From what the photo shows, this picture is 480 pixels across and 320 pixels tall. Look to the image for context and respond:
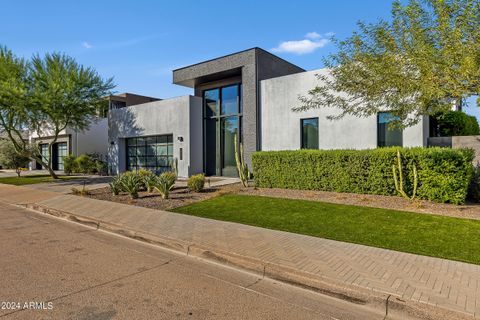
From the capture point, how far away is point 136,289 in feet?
13.7

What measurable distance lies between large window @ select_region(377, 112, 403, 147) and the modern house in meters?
0.04

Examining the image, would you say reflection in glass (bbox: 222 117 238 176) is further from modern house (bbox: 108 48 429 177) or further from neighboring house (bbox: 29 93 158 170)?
neighboring house (bbox: 29 93 158 170)

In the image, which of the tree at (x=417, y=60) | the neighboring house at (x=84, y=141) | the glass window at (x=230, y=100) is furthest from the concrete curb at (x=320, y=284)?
the neighboring house at (x=84, y=141)

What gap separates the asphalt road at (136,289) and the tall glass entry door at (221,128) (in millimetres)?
13025

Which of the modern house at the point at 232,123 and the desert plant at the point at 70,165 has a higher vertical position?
the modern house at the point at 232,123

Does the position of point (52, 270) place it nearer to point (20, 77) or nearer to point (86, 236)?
point (86, 236)

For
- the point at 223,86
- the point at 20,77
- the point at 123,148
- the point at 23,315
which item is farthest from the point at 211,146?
the point at 23,315

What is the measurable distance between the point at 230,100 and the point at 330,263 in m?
15.2

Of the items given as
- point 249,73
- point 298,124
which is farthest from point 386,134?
point 249,73

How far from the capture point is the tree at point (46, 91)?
61.5ft

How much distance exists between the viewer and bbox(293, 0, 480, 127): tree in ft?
20.3

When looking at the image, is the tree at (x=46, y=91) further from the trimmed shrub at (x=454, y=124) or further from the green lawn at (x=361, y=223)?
the trimmed shrub at (x=454, y=124)

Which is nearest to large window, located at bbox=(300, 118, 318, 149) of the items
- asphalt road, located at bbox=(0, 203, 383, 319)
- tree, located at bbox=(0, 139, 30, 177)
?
asphalt road, located at bbox=(0, 203, 383, 319)

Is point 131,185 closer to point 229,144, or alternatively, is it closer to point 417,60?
point 229,144
